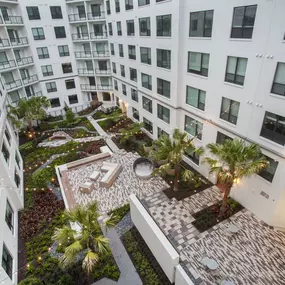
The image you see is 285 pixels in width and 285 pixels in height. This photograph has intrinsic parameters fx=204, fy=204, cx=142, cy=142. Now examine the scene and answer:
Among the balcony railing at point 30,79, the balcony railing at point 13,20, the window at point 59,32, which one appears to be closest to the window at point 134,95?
the window at point 59,32

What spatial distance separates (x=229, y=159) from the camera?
12055mm

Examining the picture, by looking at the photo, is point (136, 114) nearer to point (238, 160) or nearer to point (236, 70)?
point (236, 70)

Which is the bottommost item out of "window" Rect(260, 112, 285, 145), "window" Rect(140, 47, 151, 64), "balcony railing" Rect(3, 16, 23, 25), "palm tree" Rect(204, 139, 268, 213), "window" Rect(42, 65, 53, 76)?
"palm tree" Rect(204, 139, 268, 213)

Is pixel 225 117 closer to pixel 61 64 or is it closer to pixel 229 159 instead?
pixel 229 159

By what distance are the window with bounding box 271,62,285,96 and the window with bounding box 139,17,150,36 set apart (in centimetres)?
1370

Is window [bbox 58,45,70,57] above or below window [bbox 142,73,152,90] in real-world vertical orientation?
above

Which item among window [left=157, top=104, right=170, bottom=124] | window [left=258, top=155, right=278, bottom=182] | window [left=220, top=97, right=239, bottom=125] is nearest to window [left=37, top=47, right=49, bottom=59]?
window [left=157, top=104, right=170, bottom=124]

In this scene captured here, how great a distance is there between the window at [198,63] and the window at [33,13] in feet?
83.0

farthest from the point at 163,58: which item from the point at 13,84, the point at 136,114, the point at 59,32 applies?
the point at 13,84

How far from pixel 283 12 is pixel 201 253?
13930 mm

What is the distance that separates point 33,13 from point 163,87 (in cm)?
2343

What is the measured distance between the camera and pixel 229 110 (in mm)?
14914

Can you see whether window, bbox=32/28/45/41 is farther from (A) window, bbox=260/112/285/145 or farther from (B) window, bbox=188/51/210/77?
(A) window, bbox=260/112/285/145

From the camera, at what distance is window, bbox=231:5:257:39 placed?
11.8 meters
